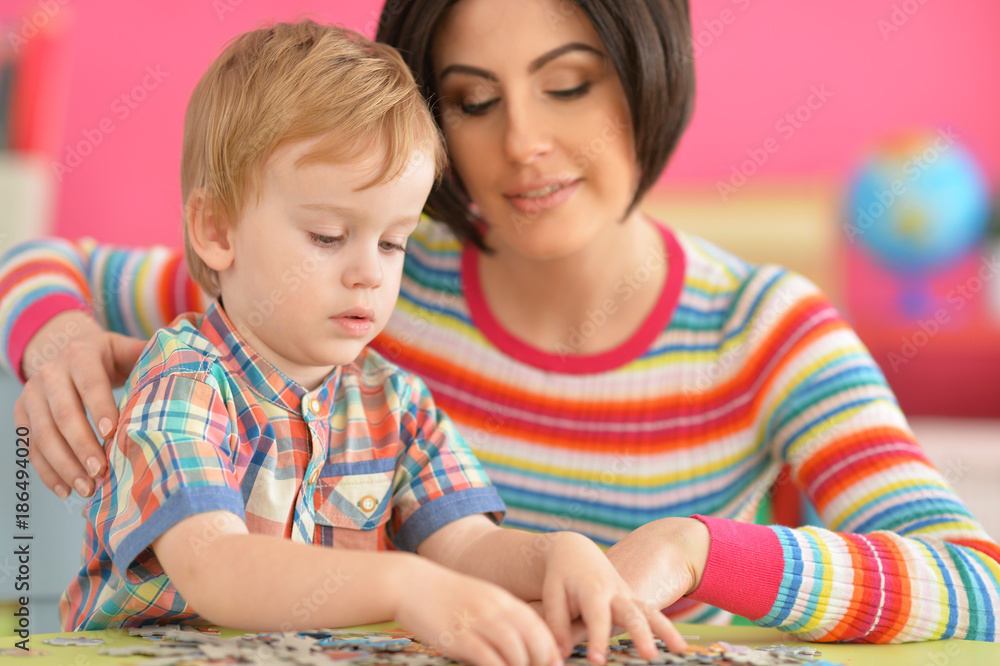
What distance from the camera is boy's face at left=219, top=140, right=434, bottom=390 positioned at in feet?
3.08

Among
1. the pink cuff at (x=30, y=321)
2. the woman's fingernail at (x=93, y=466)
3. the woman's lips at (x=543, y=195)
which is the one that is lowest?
the woman's fingernail at (x=93, y=466)

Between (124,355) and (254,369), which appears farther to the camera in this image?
(124,355)

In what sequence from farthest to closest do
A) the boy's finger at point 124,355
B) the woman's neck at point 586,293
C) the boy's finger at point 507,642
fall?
the woman's neck at point 586,293 < the boy's finger at point 124,355 < the boy's finger at point 507,642

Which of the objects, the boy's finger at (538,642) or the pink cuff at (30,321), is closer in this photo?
the boy's finger at (538,642)

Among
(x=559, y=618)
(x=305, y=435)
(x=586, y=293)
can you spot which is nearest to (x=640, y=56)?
(x=586, y=293)

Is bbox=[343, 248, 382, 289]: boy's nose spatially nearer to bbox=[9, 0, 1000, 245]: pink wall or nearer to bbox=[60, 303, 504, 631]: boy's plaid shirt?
bbox=[60, 303, 504, 631]: boy's plaid shirt

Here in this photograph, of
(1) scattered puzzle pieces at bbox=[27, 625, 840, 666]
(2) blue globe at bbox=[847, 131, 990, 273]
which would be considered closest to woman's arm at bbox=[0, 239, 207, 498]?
(1) scattered puzzle pieces at bbox=[27, 625, 840, 666]

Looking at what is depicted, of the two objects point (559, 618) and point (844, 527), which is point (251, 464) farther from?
point (844, 527)

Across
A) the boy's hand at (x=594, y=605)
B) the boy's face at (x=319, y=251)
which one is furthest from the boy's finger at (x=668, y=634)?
the boy's face at (x=319, y=251)

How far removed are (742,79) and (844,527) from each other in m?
3.29

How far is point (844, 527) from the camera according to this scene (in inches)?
50.6

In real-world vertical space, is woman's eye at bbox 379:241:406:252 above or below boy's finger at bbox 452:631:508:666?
above

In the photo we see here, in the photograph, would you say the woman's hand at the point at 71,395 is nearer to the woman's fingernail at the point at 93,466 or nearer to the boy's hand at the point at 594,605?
the woman's fingernail at the point at 93,466

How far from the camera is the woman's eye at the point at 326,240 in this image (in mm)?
949
